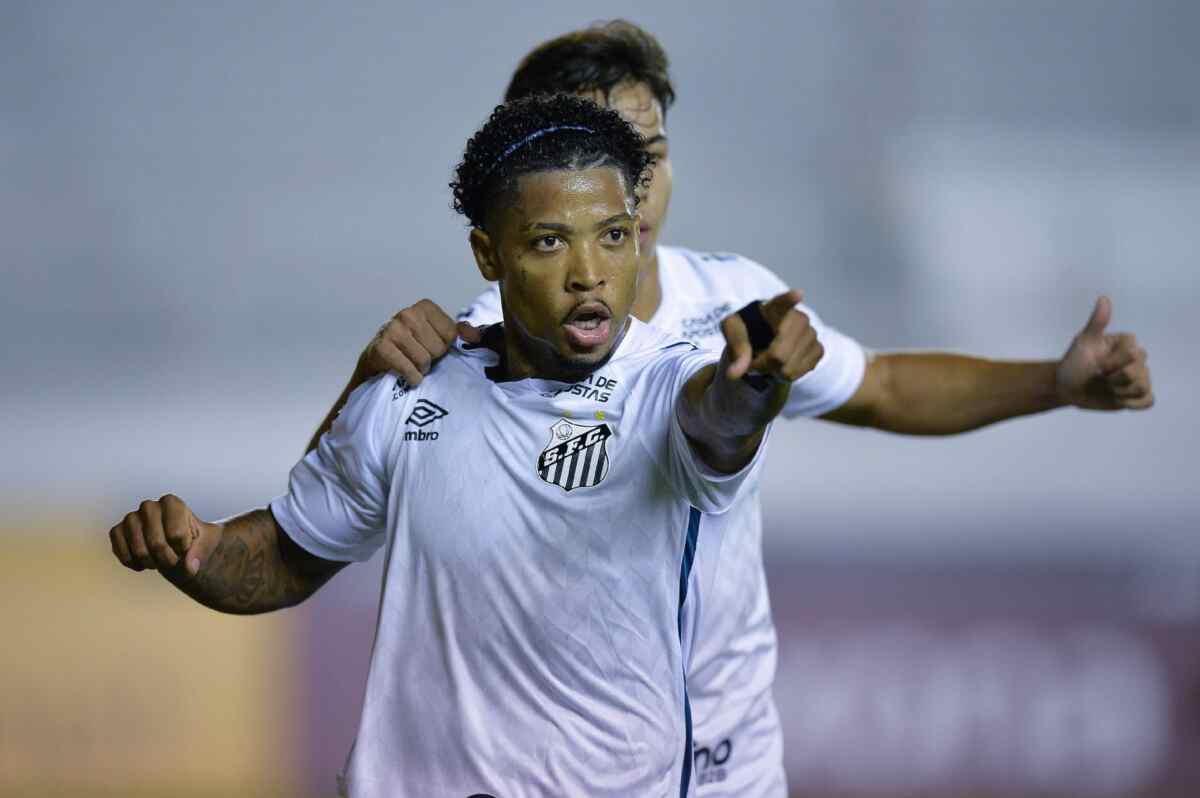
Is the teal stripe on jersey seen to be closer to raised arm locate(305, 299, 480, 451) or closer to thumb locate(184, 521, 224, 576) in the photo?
raised arm locate(305, 299, 480, 451)

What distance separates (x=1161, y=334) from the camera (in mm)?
6348

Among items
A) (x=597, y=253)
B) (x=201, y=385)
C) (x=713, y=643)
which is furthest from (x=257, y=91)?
(x=597, y=253)

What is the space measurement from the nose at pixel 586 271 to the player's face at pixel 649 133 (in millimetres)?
774

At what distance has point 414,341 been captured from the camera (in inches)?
96.0

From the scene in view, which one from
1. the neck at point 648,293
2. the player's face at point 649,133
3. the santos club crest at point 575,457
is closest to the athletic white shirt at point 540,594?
the santos club crest at point 575,457

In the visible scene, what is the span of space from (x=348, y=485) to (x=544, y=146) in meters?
0.62

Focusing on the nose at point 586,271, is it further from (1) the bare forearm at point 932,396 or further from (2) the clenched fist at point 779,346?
(1) the bare forearm at point 932,396

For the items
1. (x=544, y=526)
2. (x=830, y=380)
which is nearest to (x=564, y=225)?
(x=544, y=526)

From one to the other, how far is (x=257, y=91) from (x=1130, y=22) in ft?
12.0

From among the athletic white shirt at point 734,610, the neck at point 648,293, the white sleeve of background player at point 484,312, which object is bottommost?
the athletic white shirt at point 734,610

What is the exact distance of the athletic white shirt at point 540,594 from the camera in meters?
2.23

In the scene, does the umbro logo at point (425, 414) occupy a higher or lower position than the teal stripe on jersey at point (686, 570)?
higher

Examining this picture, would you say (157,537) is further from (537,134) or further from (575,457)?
(537,134)

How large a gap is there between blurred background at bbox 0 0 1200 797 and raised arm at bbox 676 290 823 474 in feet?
10.6
